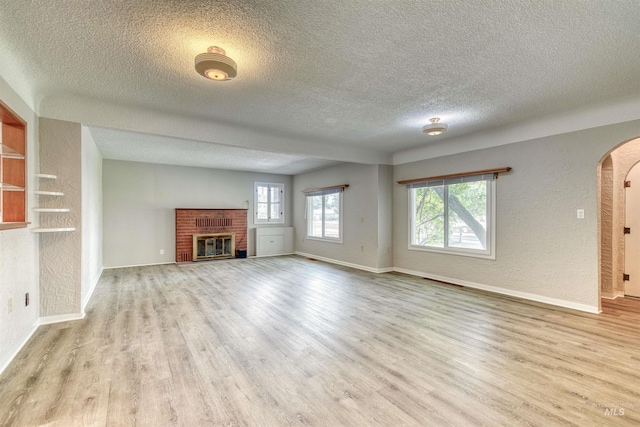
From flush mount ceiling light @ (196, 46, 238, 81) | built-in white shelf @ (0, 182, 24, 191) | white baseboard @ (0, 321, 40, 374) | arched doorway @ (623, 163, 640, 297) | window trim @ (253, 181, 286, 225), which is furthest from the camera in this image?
window trim @ (253, 181, 286, 225)

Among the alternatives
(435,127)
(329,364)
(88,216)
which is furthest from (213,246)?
→ (435,127)

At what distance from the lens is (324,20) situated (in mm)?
1870

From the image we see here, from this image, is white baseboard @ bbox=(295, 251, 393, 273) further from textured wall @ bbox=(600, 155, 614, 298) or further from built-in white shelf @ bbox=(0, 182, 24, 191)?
built-in white shelf @ bbox=(0, 182, 24, 191)

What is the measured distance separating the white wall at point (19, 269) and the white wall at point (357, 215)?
5.04 metres

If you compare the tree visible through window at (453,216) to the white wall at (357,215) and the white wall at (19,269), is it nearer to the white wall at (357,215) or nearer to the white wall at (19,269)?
the white wall at (357,215)

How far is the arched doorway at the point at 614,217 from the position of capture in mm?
4102

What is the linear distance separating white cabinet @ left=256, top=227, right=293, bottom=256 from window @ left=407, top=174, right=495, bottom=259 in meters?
4.06

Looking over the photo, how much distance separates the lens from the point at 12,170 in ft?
8.64

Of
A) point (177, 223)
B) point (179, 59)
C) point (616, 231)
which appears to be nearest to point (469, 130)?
point (616, 231)

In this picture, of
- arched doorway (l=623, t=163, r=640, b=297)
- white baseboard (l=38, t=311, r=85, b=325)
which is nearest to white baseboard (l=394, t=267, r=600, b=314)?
arched doorway (l=623, t=163, r=640, b=297)

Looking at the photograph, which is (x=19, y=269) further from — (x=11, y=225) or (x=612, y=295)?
(x=612, y=295)

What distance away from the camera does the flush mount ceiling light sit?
2.12 m

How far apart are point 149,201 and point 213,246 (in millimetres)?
1814

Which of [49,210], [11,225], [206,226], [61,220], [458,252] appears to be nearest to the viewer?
[11,225]
